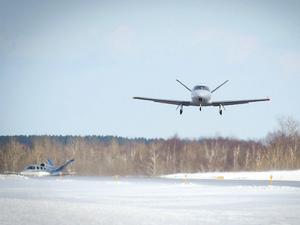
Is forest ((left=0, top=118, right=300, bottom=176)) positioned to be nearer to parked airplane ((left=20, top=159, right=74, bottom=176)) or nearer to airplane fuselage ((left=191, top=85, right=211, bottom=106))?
parked airplane ((left=20, top=159, right=74, bottom=176))

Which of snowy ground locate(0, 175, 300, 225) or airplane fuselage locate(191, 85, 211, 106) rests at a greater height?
airplane fuselage locate(191, 85, 211, 106)

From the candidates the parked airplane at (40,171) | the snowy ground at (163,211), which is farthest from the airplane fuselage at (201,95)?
the parked airplane at (40,171)

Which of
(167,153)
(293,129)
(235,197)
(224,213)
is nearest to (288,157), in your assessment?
(293,129)

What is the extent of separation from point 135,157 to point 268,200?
119m

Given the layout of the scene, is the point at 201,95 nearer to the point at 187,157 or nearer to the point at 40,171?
the point at 40,171

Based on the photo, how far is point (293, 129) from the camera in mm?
134750

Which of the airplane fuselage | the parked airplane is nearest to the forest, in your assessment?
the parked airplane

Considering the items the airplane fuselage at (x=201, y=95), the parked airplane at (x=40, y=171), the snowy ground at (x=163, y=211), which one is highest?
the airplane fuselage at (x=201, y=95)

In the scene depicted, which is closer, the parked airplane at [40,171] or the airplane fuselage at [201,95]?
the airplane fuselage at [201,95]

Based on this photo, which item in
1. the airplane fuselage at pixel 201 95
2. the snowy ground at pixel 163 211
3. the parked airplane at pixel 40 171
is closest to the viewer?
the snowy ground at pixel 163 211

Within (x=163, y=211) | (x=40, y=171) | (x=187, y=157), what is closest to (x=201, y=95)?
(x=163, y=211)

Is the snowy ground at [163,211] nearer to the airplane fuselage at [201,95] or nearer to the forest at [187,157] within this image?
the airplane fuselage at [201,95]

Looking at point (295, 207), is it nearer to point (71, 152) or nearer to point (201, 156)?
point (201, 156)

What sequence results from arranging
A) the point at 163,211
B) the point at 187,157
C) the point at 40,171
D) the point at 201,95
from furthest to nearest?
the point at 187,157
the point at 40,171
the point at 201,95
the point at 163,211
